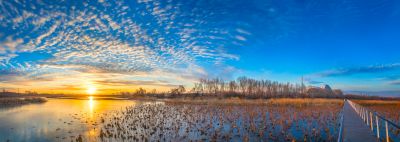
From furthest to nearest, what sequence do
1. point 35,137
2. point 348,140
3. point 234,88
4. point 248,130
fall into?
point 234,88
point 248,130
point 35,137
point 348,140

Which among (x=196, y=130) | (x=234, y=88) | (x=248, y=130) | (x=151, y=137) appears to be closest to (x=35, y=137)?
(x=151, y=137)

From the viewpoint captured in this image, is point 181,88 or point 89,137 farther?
point 181,88

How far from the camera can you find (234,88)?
16200 cm

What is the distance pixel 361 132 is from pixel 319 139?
2.34m

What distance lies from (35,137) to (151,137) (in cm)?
776

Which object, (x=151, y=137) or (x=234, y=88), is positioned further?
(x=234, y=88)

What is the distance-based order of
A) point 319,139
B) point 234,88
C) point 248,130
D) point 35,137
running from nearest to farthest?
point 319,139, point 35,137, point 248,130, point 234,88

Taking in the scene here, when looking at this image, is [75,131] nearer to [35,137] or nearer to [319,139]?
[35,137]

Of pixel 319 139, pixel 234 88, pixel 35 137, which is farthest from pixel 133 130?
pixel 234 88

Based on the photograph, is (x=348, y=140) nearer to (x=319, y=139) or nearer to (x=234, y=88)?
(x=319, y=139)

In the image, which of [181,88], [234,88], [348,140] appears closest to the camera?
[348,140]

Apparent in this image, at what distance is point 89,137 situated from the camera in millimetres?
18000

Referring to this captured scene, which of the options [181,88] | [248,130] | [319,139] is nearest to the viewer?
[319,139]

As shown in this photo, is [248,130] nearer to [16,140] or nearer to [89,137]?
[89,137]
